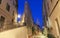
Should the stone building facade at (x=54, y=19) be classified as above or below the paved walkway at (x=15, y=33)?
above

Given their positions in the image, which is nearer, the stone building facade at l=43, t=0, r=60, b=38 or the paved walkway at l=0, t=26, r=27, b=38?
the paved walkway at l=0, t=26, r=27, b=38

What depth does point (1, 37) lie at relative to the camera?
4.17 m

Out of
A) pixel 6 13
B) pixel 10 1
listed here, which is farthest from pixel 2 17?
pixel 10 1

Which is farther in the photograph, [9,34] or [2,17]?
[2,17]

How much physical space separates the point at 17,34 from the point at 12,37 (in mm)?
224

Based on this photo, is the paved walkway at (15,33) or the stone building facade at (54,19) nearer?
the paved walkway at (15,33)

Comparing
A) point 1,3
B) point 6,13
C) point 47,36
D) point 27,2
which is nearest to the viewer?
point 47,36

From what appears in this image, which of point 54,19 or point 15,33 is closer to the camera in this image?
point 15,33

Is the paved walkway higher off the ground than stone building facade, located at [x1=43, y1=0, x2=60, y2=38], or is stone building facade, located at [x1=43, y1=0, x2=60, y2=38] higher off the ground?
stone building facade, located at [x1=43, y1=0, x2=60, y2=38]

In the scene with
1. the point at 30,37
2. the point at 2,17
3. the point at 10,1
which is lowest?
the point at 30,37

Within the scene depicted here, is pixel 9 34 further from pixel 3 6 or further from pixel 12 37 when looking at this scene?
pixel 3 6

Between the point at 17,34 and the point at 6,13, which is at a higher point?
the point at 6,13

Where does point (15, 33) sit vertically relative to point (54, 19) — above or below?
below

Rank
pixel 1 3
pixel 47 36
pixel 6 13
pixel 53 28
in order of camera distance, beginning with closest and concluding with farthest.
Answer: pixel 47 36 < pixel 53 28 < pixel 1 3 < pixel 6 13
